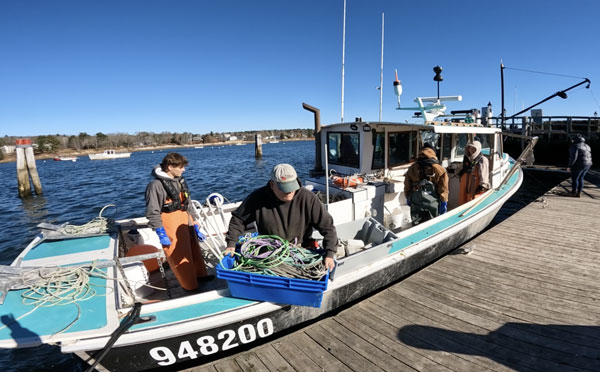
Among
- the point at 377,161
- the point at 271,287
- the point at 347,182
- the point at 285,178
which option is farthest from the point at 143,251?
the point at 377,161

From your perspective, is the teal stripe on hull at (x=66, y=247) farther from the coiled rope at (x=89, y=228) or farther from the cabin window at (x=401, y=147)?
the cabin window at (x=401, y=147)

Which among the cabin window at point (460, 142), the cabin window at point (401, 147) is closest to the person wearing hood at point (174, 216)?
the cabin window at point (401, 147)

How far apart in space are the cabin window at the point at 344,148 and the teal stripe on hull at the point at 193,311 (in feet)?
14.8

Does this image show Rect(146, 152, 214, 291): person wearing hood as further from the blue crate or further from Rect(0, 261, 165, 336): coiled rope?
the blue crate

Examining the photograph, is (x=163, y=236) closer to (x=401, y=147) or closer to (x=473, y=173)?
(x=401, y=147)

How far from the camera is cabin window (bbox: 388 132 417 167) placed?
659 centimetres

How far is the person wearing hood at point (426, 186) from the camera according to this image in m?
4.98

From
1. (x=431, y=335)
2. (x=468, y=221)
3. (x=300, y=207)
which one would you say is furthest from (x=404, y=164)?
(x=300, y=207)

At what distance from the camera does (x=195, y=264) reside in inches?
154

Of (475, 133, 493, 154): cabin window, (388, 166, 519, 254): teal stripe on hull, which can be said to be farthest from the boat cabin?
(388, 166, 519, 254): teal stripe on hull

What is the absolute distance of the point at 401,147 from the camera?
6.79 m

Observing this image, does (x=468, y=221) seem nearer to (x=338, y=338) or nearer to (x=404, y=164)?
(x=404, y=164)

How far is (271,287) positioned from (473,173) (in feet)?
17.7

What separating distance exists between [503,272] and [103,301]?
566 cm
